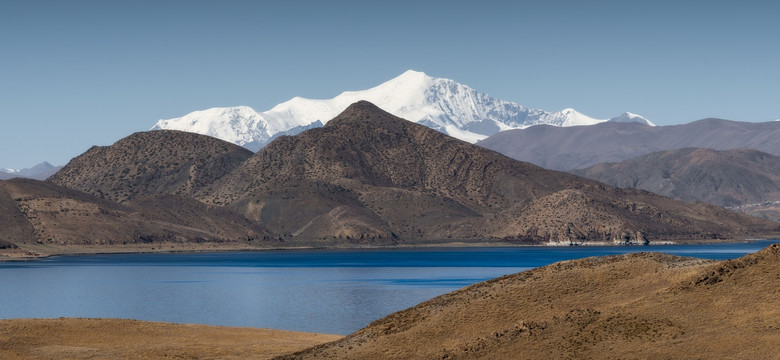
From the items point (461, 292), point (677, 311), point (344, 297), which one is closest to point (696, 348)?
point (677, 311)

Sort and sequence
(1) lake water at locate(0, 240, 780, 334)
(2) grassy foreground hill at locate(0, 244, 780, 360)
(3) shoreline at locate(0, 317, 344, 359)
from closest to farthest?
1. (2) grassy foreground hill at locate(0, 244, 780, 360)
2. (3) shoreline at locate(0, 317, 344, 359)
3. (1) lake water at locate(0, 240, 780, 334)

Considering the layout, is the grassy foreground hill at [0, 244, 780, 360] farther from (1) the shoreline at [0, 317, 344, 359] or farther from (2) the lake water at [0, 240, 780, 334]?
(2) the lake water at [0, 240, 780, 334]

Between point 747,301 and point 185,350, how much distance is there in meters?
32.2

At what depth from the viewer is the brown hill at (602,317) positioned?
47.1m

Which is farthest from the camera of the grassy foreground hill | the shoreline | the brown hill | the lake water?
the lake water

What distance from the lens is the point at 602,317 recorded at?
50844 millimetres

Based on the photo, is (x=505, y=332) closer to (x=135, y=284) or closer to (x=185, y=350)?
(x=185, y=350)

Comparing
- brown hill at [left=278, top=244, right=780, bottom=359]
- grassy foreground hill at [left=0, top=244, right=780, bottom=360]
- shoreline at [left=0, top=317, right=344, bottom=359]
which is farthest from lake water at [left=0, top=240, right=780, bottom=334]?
brown hill at [left=278, top=244, right=780, bottom=359]

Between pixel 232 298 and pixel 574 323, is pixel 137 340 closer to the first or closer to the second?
pixel 574 323

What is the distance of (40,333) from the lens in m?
65.8

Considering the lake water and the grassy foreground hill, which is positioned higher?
the grassy foreground hill

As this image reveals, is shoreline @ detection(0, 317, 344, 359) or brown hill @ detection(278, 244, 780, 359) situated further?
shoreline @ detection(0, 317, 344, 359)

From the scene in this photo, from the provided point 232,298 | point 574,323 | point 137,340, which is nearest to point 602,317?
point 574,323

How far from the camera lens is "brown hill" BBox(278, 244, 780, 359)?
47.1 meters
